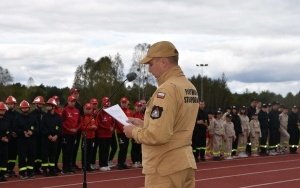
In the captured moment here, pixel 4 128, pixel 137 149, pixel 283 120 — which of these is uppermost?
pixel 283 120

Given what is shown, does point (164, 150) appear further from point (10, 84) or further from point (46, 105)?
point (10, 84)

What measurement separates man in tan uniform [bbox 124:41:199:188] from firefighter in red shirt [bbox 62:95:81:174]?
9.66m

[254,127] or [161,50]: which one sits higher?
[161,50]

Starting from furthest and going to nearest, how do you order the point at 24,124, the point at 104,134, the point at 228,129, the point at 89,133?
the point at 228,129, the point at 104,134, the point at 89,133, the point at 24,124

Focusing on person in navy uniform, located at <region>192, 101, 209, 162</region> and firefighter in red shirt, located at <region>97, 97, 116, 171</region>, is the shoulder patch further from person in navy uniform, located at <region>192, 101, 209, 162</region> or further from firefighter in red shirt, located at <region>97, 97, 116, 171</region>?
person in navy uniform, located at <region>192, 101, 209, 162</region>

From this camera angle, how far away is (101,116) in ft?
50.8

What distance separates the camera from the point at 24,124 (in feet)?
43.5

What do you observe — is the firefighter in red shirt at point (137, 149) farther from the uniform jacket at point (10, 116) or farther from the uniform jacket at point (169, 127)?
the uniform jacket at point (169, 127)

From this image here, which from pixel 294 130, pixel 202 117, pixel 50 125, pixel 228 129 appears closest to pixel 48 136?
pixel 50 125

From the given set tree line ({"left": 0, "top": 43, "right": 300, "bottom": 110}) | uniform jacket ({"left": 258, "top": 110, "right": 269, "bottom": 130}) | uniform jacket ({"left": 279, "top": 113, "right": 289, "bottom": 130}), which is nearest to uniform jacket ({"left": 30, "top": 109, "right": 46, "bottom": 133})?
uniform jacket ({"left": 258, "top": 110, "right": 269, "bottom": 130})

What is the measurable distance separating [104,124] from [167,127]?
1085 centimetres

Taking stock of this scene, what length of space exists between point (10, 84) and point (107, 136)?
2190 inches

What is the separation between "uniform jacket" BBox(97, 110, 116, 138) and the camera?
15.4 m

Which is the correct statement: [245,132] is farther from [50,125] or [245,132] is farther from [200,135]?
[50,125]
